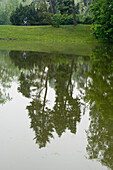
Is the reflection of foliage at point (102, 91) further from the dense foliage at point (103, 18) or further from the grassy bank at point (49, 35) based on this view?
the grassy bank at point (49, 35)

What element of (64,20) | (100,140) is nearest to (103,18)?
(64,20)

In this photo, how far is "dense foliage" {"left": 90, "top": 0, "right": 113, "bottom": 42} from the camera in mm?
42688

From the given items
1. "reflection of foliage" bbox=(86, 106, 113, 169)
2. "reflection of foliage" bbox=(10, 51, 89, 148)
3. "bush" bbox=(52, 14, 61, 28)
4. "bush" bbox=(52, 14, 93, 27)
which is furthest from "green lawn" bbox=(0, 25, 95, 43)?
"reflection of foliage" bbox=(86, 106, 113, 169)

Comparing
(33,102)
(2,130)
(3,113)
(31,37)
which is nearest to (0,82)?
(33,102)

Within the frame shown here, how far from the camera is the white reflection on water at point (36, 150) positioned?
168 inches

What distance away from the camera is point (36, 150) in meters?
4.80

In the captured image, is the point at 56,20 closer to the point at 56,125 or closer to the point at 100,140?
the point at 56,125

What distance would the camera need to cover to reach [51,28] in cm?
5588

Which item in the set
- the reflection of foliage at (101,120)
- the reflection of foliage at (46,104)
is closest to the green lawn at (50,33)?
the reflection of foliage at (46,104)

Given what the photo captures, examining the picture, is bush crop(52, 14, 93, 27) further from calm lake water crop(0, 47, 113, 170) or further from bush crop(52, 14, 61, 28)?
calm lake water crop(0, 47, 113, 170)

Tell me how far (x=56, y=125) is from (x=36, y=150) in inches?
54.8

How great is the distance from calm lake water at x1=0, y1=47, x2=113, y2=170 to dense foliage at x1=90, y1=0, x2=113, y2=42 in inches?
1305

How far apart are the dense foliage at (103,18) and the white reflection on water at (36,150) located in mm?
38139

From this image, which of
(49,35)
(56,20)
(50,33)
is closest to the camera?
(49,35)
